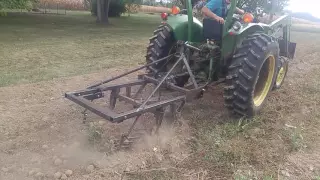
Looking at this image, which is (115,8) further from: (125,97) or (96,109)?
(96,109)

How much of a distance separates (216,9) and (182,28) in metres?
0.65

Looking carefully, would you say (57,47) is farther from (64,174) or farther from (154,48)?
(64,174)

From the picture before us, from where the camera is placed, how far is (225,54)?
4.55 m

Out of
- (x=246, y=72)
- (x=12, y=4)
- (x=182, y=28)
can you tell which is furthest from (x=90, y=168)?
(x=12, y=4)

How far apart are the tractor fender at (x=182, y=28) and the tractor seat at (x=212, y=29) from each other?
315 millimetres

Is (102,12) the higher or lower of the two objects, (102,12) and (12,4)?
the lower

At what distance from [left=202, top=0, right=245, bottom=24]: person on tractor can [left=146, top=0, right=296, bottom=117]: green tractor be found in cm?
11

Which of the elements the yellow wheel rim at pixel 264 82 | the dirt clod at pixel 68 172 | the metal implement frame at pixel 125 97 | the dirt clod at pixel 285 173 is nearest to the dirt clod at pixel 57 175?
the dirt clod at pixel 68 172

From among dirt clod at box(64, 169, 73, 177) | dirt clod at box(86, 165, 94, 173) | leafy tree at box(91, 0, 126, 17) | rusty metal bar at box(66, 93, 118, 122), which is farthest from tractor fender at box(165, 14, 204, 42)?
leafy tree at box(91, 0, 126, 17)

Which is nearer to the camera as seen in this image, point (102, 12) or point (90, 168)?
point (90, 168)

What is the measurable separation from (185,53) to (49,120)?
2.04m

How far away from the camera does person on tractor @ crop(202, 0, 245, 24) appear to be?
4309 mm

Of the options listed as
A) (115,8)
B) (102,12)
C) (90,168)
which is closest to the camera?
(90,168)

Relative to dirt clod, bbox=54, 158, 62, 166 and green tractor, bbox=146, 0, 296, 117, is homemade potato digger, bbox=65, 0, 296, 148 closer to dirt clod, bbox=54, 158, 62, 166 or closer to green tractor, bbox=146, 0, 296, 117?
green tractor, bbox=146, 0, 296, 117
